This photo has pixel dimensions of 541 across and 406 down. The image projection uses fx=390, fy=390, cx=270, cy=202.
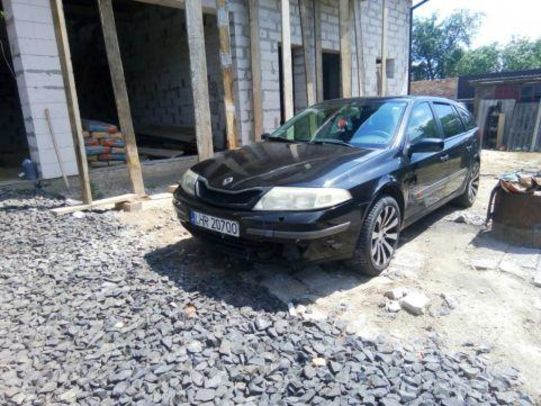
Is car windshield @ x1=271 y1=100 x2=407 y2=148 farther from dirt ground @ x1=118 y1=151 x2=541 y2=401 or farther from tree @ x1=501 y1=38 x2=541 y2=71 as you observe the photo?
tree @ x1=501 y1=38 x2=541 y2=71

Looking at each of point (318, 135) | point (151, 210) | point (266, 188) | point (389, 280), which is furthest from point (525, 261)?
point (151, 210)

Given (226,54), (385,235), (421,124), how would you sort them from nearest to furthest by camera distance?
(385,235) < (421,124) < (226,54)

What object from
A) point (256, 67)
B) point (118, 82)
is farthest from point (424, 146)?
point (256, 67)

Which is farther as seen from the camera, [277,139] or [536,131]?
[536,131]

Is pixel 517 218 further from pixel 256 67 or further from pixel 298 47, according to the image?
pixel 298 47

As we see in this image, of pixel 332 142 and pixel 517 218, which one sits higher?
pixel 332 142

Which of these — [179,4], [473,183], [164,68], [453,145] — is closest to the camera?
[453,145]

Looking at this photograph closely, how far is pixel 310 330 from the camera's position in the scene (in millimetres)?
2543

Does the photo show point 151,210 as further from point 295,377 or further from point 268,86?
point 268,86

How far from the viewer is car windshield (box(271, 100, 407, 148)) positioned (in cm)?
364

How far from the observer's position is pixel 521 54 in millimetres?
38000

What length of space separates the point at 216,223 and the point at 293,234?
0.65 meters

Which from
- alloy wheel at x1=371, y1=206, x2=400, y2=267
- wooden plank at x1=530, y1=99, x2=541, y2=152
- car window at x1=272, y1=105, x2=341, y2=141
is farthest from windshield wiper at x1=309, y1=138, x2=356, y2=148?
wooden plank at x1=530, y1=99, x2=541, y2=152

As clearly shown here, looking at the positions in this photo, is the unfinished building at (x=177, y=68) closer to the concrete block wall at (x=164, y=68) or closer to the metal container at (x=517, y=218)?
the concrete block wall at (x=164, y=68)
